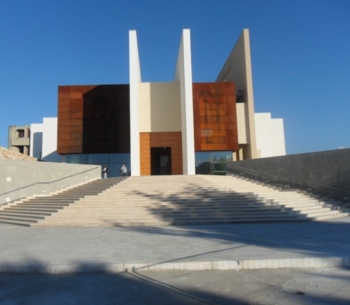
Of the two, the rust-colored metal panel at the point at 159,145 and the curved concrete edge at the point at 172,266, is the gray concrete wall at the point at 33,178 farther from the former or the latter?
the curved concrete edge at the point at 172,266

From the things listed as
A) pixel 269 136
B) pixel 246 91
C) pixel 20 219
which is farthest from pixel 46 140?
pixel 269 136

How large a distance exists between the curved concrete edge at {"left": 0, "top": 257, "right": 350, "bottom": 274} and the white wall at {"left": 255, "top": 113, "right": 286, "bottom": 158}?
90.2 feet

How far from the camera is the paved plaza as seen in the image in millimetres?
4215

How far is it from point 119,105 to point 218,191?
13.7m

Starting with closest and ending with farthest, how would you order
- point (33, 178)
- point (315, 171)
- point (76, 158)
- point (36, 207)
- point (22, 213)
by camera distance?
point (22, 213) < point (36, 207) < point (315, 171) < point (33, 178) < point (76, 158)

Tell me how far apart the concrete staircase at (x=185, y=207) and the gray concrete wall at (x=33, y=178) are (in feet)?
4.97

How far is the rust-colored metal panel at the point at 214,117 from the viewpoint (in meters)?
25.1

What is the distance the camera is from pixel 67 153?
83.2 ft

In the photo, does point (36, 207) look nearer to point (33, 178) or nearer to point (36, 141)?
Result: point (33, 178)

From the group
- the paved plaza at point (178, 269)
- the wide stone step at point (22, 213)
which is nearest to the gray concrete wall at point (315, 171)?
the paved plaza at point (178, 269)

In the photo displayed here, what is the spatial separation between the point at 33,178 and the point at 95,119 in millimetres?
9773

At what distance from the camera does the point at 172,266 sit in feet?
18.0

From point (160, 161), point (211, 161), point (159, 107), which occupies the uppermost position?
point (159, 107)

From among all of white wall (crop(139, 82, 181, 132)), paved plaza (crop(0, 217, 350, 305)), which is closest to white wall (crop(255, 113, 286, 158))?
white wall (crop(139, 82, 181, 132))
